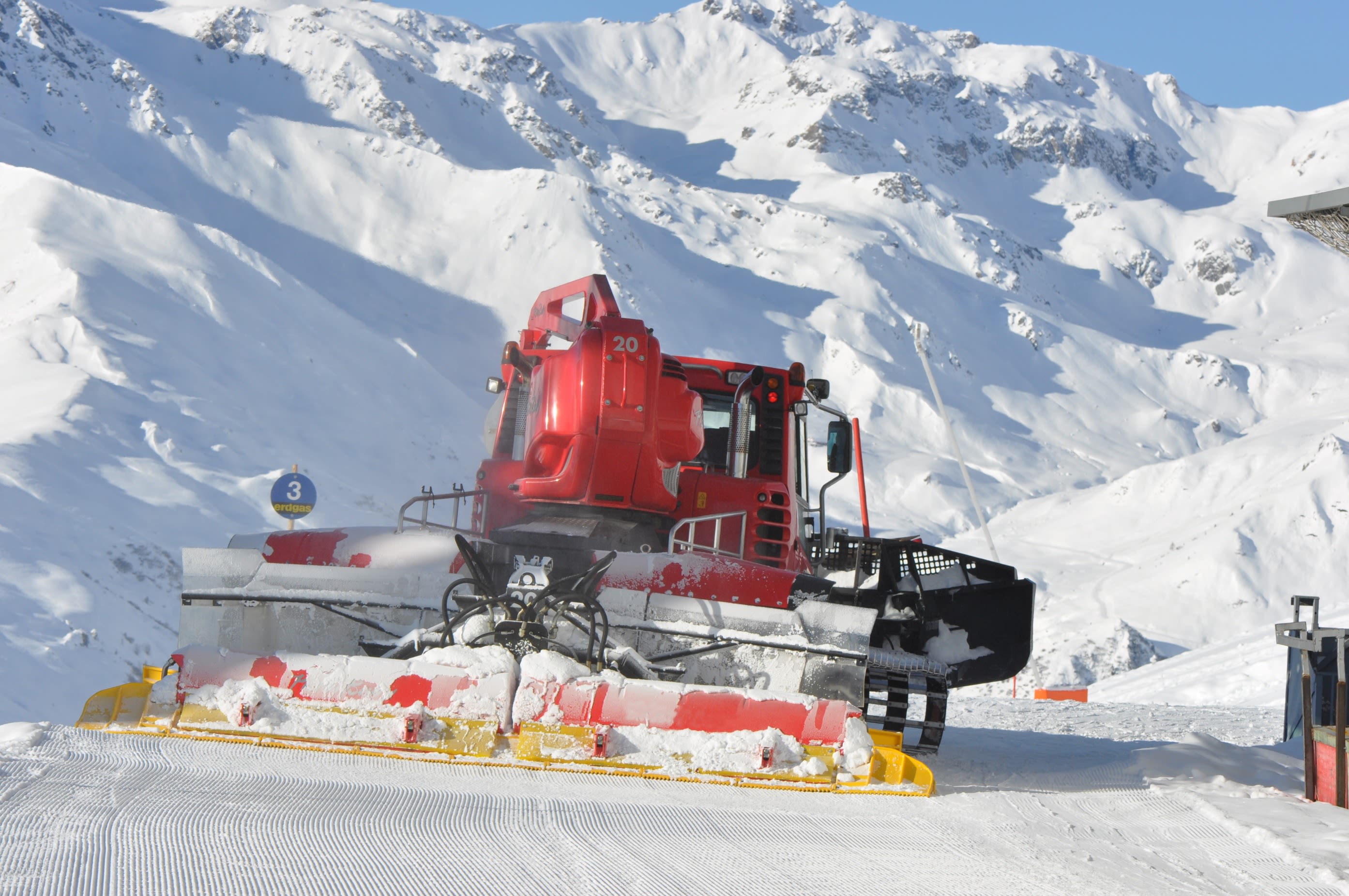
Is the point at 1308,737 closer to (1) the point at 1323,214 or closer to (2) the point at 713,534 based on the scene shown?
(2) the point at 713,534

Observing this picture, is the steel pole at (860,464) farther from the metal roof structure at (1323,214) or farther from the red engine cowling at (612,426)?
A: the metal roof structure at (1323,214)

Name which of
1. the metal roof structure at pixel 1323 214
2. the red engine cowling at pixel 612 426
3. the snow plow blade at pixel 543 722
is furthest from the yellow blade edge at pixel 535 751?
the metal roof structure at pixel 1323 214

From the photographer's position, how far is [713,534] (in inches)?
285

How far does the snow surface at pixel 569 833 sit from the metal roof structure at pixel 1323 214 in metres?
6.54

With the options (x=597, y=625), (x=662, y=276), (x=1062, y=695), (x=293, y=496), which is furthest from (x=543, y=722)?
(x=662, y=276)

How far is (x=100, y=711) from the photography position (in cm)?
554

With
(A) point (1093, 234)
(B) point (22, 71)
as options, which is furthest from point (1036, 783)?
(A) point (1093, 234)

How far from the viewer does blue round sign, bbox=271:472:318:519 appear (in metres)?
11.3

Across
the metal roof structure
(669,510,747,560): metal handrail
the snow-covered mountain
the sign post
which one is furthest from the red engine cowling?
the snow-covered mountain

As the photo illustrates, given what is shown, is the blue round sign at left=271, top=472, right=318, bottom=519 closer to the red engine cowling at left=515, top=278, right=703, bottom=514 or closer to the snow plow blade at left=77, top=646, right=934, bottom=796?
the red engine cowling at left=515, top=278, right=703, bottom=514

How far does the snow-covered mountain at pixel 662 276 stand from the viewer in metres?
23.1

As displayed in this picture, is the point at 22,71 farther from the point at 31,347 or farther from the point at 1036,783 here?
the point at 1036,783

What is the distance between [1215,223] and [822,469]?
3207 inches

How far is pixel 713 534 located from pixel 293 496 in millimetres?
5521
